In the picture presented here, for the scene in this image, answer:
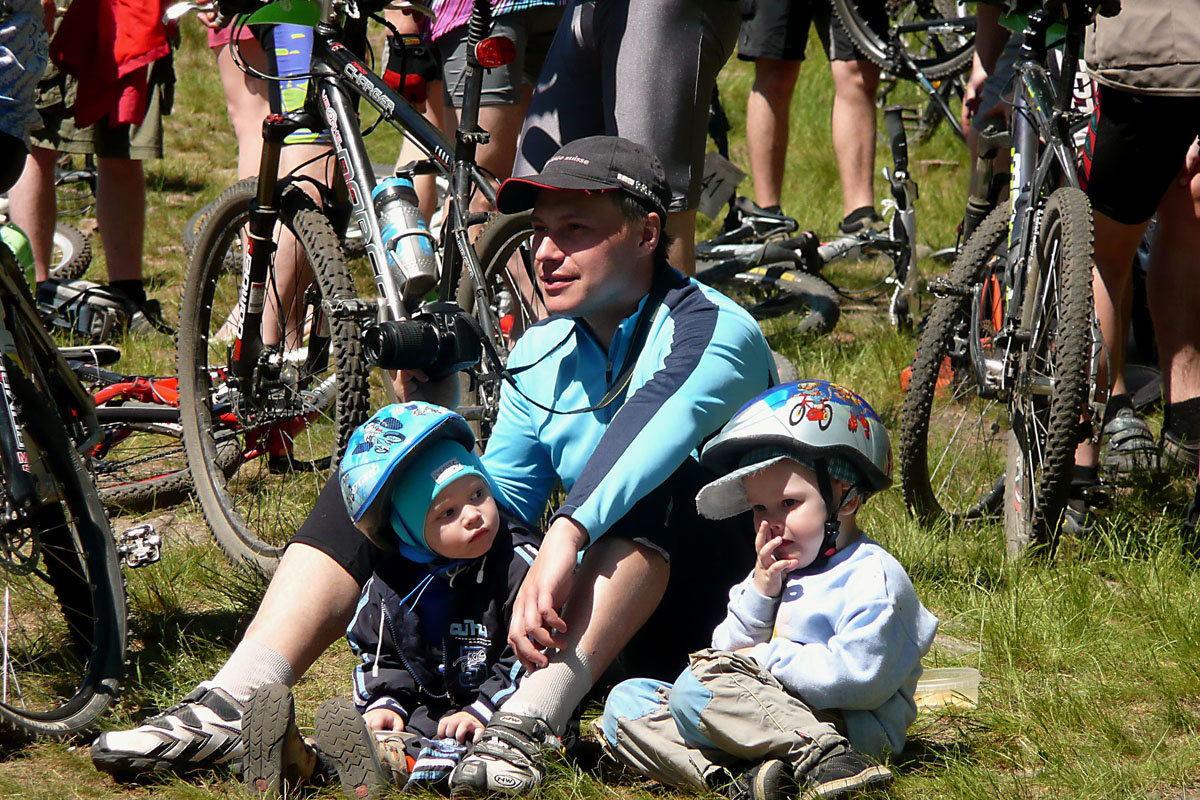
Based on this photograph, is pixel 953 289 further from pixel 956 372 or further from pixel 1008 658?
pixel 1008 658

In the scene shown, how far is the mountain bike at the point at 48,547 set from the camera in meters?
2.64

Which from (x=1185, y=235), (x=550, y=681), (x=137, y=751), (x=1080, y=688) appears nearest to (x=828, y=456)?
(x=550, y=681)

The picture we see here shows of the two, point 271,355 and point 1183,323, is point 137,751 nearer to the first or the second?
point 271,355

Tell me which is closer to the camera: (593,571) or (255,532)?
(593,571)

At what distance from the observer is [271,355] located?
144 inches

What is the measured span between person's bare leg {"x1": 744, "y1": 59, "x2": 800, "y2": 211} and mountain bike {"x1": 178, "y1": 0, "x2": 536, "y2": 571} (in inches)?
111

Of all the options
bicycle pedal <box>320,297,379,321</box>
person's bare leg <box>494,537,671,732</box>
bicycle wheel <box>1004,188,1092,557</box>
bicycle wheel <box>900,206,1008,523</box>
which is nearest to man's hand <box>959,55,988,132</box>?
bicycle wheel <box>900,206,1008,523</box>

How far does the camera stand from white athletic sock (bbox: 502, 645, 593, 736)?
2.43m

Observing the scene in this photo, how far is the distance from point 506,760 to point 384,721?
1.15 feet

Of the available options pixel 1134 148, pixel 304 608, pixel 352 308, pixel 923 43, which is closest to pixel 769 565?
pixel 304 608

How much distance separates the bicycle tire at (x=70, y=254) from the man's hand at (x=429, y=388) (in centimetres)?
424

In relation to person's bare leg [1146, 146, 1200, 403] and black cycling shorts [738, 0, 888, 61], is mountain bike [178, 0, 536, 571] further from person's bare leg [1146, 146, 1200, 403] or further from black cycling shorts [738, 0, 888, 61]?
black cycling shorts [738, 0, 888, 61]

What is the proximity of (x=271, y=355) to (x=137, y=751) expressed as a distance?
4.75 feet

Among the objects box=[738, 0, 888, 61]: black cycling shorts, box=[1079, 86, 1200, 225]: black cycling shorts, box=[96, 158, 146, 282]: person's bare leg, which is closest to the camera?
box=[1079, 86, 1200, 225]: black cycling shorts
